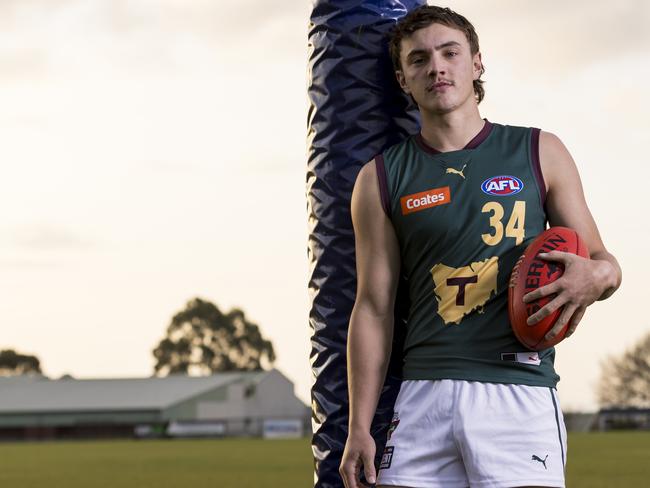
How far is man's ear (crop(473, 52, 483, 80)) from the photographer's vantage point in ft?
13.5

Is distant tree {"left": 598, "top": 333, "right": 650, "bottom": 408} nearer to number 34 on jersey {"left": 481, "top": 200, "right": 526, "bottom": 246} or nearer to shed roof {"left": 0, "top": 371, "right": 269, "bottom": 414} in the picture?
shed roof {"left": 0, "top": 371, "right": 269, "bottom": 414}

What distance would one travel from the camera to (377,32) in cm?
478

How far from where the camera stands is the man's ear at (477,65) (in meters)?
4.13

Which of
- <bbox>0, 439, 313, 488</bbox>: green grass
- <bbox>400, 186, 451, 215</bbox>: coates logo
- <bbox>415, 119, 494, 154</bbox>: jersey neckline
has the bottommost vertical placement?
<bbox>0, 439, 313, 488</bbox>: green grass

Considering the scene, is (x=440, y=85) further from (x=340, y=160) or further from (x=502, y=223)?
(x=340, y=160)

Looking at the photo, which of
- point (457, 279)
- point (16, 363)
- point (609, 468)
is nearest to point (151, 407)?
point (16, 363)

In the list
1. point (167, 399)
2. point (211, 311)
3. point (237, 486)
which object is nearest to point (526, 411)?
point (237, 486)

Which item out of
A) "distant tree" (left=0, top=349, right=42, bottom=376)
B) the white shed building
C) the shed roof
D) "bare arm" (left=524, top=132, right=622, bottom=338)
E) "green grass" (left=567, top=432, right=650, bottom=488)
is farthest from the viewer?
"distant tree" (left=0, top=349, right=42, bottom=376)

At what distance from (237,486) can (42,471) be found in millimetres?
9554

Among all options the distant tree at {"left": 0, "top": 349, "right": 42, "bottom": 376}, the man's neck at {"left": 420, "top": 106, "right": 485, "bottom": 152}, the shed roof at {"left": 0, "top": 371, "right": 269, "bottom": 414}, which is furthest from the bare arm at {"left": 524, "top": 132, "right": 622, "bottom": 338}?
the distant tree at {"left": 0, "top": 349, "right": 42, "bottom": 376}

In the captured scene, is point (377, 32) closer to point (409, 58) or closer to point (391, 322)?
point (409, 58)

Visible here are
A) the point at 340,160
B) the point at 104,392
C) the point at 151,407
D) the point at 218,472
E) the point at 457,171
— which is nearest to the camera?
the point at 457,171

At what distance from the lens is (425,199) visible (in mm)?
3980

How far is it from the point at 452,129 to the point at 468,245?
0.42m
